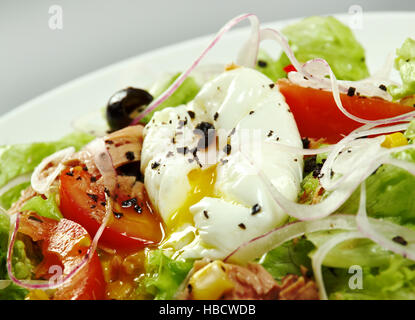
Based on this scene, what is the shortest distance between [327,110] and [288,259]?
1083 millimetres

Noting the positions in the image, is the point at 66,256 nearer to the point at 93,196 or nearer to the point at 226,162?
the point at 93,196

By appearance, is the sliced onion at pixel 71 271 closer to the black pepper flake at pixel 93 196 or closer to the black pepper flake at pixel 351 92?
the black pepper flake at pixel 93 196

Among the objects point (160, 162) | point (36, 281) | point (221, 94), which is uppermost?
point (221, 94)

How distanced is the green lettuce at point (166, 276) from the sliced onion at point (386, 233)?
941 millimetres

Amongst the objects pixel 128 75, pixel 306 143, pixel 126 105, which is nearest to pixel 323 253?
pixel 306 143

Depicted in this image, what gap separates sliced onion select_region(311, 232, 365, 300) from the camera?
8.55 ft

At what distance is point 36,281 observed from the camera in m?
3.06

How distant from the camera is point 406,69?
3.54 m

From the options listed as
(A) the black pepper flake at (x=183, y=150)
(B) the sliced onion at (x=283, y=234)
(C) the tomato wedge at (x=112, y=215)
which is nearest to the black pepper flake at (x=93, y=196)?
(C) the tomato wedge at (x=112, y=215)

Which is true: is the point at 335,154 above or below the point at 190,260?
above

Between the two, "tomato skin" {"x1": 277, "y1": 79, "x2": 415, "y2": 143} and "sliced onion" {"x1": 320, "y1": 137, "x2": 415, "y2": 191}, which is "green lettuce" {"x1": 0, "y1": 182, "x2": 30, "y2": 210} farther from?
"sliced onion" {"x1": 320, "y1": 137, "x2": 415, "y2": 191}

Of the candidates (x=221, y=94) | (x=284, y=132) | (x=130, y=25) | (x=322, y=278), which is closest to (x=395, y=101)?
(x=284, y=132)
